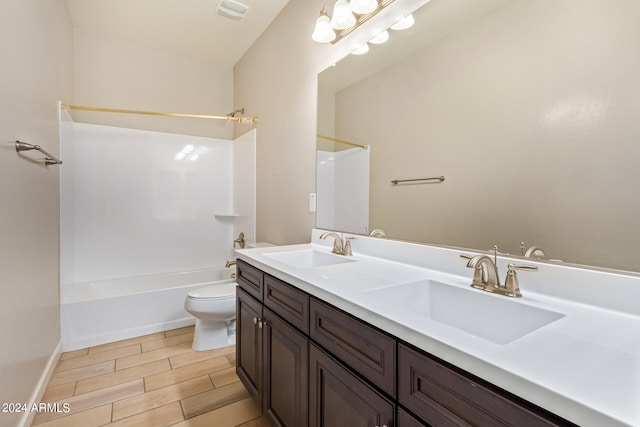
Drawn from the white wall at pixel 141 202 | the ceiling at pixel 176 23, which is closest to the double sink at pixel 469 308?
the ceiling at pixel 176 23

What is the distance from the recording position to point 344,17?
62.8 inches

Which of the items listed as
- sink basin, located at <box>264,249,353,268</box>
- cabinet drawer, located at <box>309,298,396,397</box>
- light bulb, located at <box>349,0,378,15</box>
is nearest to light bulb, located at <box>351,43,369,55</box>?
light bulb, located at <box>349,0,378,15</box>

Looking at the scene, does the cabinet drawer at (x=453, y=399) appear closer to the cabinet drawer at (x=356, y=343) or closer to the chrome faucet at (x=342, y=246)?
the cabinet drawer at (x=356, y=343)

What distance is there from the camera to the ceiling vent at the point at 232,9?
229 centimetres

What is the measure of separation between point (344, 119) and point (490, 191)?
971 millimetres

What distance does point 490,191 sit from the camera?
1.09m

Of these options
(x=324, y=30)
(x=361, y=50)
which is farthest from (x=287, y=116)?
(x=361, y=50)

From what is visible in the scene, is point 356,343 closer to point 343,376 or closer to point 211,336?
point 343,376

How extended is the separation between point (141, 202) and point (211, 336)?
1.64 m

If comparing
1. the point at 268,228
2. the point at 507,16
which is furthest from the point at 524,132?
the point at 268,228

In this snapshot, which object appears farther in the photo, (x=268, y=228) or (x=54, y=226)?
(x=268, y=228)

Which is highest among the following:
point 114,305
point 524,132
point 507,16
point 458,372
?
point 507,16

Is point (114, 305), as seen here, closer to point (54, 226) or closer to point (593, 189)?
point (54, 226)

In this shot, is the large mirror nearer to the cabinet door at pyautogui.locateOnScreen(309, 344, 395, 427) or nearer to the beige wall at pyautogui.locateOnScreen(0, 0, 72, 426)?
the cabinet door at pyautogui.locateOnScreen(309, 344, 395, 427)
